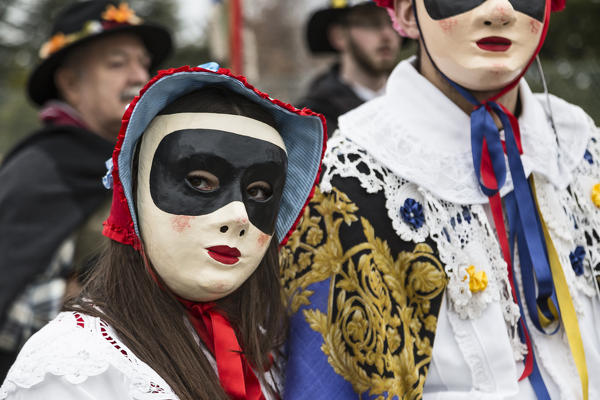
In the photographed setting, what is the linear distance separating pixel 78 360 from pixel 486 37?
1.31 m

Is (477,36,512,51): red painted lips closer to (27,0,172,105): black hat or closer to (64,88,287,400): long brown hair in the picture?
(64,88,287,400): long brown hair

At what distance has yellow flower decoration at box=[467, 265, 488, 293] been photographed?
6.80 feet

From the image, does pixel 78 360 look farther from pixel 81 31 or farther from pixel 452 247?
pixel 81 31

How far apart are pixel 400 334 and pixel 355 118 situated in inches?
25.9

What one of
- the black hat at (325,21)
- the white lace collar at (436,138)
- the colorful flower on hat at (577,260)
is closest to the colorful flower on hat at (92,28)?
the black hat at (325,21)

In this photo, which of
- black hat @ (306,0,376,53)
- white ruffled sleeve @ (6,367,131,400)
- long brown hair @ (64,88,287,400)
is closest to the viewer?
white ruffled sleeve @ (6,367,131,400)

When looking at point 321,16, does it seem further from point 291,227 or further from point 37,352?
point 37,352

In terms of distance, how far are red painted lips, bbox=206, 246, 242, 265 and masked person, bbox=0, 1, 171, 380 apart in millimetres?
1357

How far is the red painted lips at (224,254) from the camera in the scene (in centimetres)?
184

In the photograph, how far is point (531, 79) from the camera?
4.84 meters

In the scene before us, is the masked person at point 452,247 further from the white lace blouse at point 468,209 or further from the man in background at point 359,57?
the man in background at point 359,57

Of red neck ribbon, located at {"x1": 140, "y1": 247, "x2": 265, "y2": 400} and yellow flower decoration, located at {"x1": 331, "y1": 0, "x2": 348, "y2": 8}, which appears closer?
red neck ribbon, located at {"x1": 140, "y1": 247, "x2": 265, "y2": 400}

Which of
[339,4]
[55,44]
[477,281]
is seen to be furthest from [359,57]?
[477,281]

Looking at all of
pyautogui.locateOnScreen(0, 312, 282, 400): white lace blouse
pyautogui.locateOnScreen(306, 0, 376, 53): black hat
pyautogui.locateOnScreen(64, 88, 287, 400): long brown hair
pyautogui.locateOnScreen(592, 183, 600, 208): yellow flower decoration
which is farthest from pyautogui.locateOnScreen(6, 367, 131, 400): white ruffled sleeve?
pyautogui.locateOnScreen(306, 0, 376, 53): black hat
